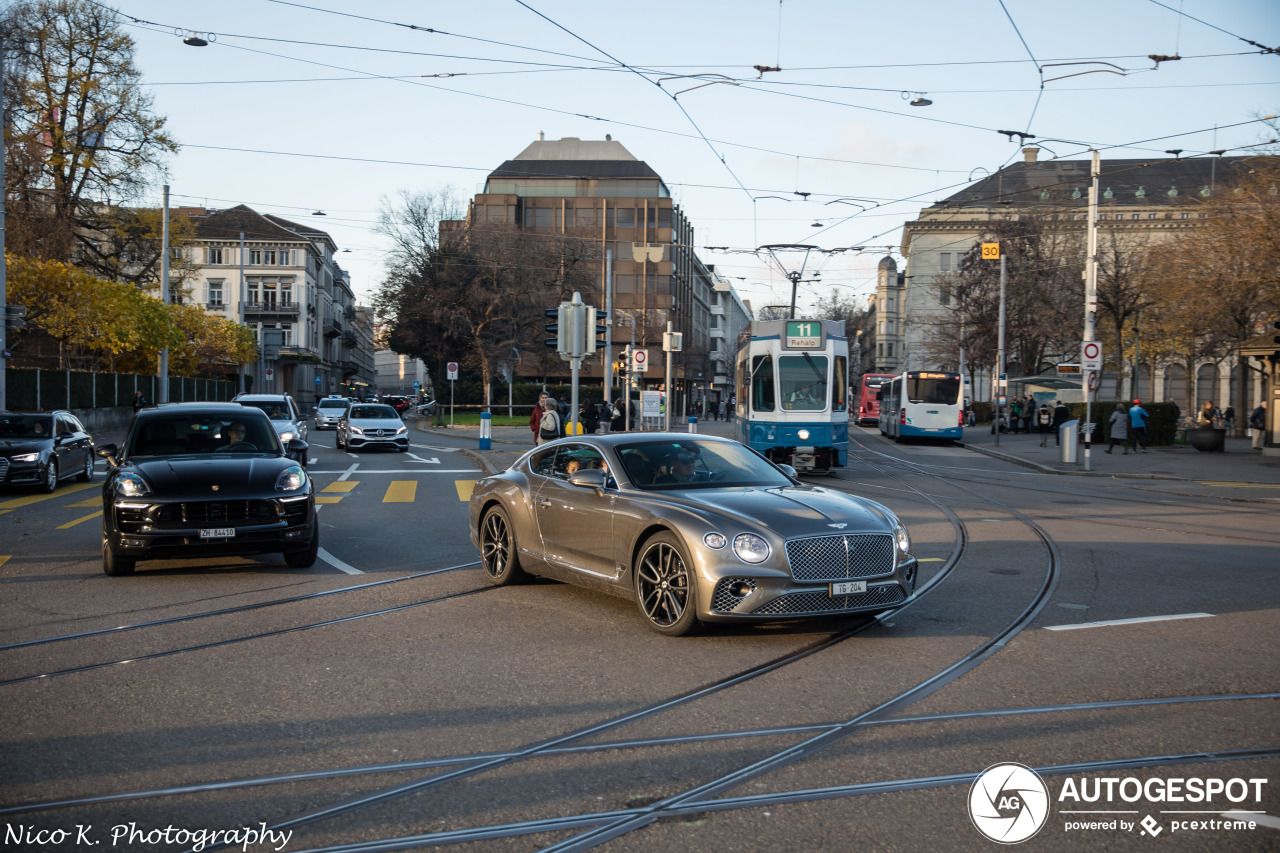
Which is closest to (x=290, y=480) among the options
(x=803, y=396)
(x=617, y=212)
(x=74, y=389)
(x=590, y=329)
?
(x=590, y=329)

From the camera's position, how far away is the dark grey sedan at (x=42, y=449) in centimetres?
1758

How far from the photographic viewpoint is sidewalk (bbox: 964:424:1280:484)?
2516 centimetres

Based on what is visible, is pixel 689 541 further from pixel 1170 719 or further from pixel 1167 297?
pixel 1167 297

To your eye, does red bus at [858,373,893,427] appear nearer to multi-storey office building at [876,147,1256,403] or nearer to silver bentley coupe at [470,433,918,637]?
multi-storey office building at [876,147,1256,403]

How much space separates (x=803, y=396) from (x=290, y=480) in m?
15.0

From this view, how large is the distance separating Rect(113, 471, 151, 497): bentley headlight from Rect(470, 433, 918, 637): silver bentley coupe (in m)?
3.13

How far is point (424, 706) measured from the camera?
5461 millimetres

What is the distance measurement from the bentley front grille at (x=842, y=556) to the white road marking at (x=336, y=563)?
483 cm

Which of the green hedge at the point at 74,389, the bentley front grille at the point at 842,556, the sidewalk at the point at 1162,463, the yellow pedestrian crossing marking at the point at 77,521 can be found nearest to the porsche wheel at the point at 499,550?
the bentley front grille at the point at 842,556

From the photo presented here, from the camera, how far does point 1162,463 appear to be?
29.3m

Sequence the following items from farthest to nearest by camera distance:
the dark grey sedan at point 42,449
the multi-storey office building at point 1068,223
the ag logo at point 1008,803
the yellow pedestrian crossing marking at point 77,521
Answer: the multi-storey office building at point 1068,223 → the dark grey sedan at point 42,449 → the yellow pedestrian crossing marking at point 77,521 → the ag logo at point 1008,803

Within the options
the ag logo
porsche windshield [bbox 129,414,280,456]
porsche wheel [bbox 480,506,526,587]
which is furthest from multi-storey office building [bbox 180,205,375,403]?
the ag logo

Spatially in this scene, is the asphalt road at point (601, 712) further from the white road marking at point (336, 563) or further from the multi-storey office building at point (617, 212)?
the multi-storey office building at point (617, 212)

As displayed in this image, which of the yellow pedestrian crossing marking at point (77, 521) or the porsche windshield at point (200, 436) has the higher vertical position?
the porsche windshield at point (200, 436)
